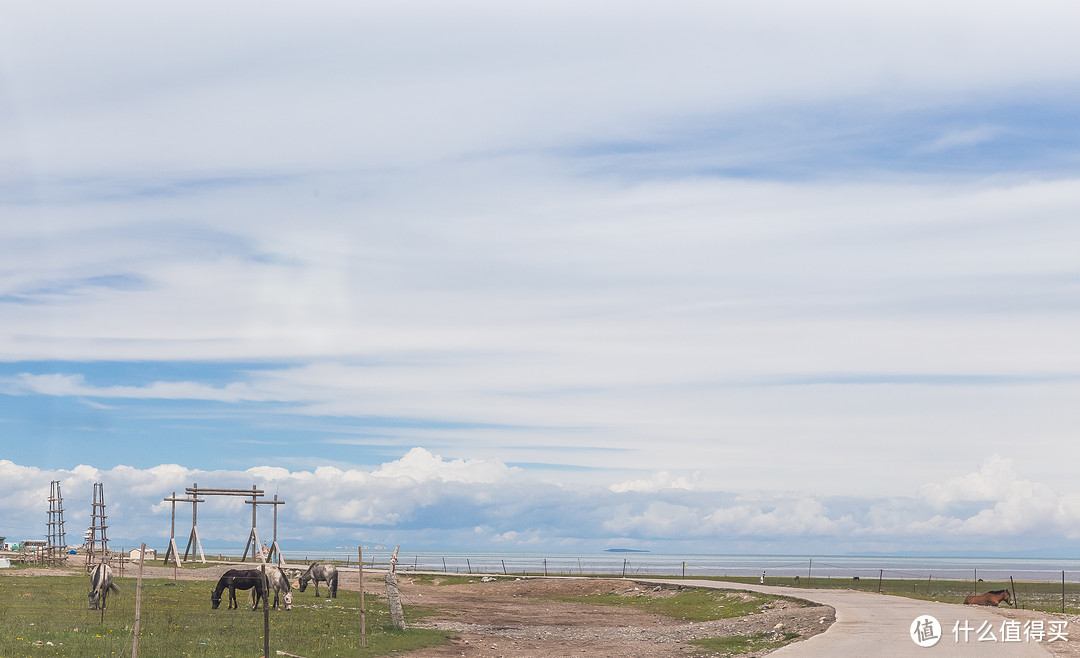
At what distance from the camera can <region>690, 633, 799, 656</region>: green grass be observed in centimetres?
3238

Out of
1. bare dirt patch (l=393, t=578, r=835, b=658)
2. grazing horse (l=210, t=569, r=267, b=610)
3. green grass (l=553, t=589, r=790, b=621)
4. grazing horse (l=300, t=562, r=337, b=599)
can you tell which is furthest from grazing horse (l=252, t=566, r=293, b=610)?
green grass (l=553, t=589, r=790, b=621)

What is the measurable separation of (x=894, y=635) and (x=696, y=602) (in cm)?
2849

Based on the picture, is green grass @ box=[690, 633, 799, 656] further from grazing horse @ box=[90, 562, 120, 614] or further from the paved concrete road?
grazing horse @ box=[90, 562, 120, 614]

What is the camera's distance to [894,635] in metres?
30.9

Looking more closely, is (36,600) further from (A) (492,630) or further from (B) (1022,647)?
(B) (1022,647)

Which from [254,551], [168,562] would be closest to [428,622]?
[254,551]

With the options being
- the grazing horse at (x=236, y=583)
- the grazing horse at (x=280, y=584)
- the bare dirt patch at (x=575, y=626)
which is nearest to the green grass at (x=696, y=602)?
the bare dirt patch at (x=575, y=626)

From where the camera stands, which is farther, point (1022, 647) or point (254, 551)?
point (254, 551)

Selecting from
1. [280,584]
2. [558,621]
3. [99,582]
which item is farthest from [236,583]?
[558,621]

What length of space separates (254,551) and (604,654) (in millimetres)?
49405

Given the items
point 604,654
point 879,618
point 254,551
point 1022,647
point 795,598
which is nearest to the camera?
point 1022,647

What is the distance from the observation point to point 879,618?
37.4 metres

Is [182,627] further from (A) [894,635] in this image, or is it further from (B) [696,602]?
(B) [696,602]

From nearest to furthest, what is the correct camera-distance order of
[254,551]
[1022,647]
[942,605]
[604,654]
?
[1022,647] → [604,654] → [942,605] → [254,551]
